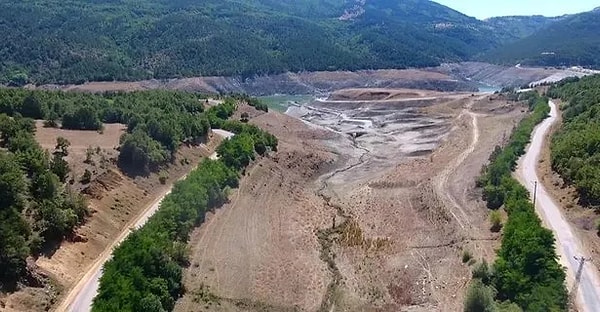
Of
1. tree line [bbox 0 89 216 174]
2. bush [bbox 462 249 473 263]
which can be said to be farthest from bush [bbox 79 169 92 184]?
bush [bbox 462 249 473 263]

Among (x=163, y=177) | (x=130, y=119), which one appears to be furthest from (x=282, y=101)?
(x=163, y=177)

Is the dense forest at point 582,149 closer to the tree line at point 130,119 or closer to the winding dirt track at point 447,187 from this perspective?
the winding dirt track at point 447,187

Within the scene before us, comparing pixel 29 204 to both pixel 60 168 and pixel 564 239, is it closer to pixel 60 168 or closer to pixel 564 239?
pixel 60 168

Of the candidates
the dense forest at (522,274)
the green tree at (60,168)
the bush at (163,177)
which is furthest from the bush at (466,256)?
the green tree at (60,168)

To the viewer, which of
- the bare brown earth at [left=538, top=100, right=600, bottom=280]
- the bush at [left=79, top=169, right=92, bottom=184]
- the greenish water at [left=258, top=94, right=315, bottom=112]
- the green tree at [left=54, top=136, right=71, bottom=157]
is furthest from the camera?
the greenish water at [left=258, top=94, right=315, bottom=112]

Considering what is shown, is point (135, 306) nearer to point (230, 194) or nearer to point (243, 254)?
point (243, 254)

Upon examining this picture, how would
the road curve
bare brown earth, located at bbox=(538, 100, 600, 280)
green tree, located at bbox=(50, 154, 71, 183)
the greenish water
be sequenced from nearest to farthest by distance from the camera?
the road curve
bare brown earth, located at bbox=(538, 100, 600, 280)
green tree, located at bbox=(50, 154, 71, 183)
the greenish water

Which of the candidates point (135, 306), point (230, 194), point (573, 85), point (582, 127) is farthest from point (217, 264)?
point (573, 85)

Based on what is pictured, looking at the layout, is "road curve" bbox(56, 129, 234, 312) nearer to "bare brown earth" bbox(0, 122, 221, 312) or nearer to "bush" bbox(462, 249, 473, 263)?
"bare brown earth" bbox(0, 122, 221, 312)
